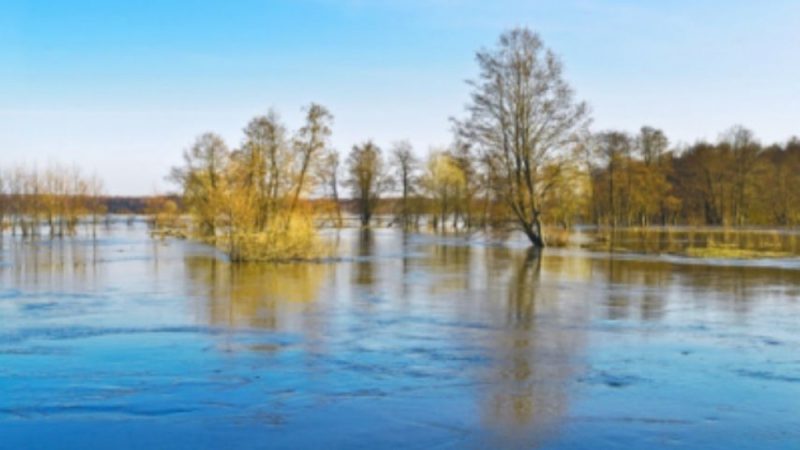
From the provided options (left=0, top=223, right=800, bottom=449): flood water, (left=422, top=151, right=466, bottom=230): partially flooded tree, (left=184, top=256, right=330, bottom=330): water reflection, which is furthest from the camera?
(left=422, top=151, right=466, bottom=230): partially flooded tree

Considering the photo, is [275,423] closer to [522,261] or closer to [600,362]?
[600,362]

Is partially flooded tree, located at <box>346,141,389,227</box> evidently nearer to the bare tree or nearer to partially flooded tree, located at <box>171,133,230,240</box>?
the bare tree

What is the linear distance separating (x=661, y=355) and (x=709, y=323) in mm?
3205

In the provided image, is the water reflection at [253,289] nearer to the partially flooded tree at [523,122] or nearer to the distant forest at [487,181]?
A: the distant forest at [487,181]

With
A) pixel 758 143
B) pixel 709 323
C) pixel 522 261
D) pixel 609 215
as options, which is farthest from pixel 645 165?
pixel 709 323

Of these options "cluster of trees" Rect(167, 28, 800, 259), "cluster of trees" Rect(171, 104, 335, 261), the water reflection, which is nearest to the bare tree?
"cluster of trees" Rect(167, 28, 800, 259)

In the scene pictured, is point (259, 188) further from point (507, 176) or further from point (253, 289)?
point (253, 289)

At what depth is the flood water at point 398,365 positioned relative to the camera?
21.4 ft

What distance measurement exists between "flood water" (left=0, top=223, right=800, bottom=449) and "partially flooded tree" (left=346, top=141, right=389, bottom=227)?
210ft

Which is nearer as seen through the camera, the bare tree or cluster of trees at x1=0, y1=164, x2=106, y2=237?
cluster of trees at x1=0, y1=164, x2=106, y2=237

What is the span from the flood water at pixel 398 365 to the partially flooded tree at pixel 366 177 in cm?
6411

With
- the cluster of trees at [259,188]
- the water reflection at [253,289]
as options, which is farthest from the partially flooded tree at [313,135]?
the water reflection at [253,289]

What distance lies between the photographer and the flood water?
6523 millimetres

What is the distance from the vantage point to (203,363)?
9164mm
